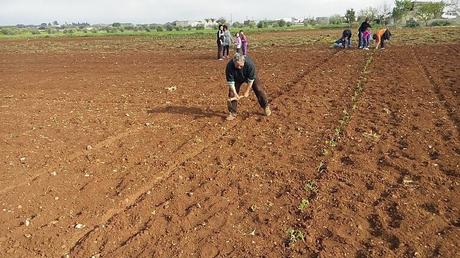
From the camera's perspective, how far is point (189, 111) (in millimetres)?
9250

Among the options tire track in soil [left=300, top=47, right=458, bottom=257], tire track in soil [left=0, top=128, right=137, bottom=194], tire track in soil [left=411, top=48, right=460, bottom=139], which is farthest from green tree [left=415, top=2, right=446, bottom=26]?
tire track in soil [left=0, top=128, right=137, bottom=194]

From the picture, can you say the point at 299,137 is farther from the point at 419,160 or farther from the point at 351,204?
the point at 351,204

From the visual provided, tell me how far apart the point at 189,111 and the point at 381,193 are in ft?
16.8

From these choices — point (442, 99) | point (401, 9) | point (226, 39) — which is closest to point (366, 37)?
point (226, 39)

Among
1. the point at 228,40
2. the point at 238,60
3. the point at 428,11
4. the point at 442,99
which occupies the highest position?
the point at 428,11

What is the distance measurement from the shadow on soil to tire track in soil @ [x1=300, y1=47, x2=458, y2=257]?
2.85 metres

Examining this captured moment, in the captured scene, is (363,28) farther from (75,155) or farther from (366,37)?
(75,155)

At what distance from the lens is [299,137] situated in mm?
7160

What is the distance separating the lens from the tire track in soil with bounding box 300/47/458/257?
4094 millimetres

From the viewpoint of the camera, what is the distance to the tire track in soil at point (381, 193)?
4094mm

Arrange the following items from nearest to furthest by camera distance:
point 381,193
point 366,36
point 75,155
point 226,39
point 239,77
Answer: point 381,193 → point 75,155 → point 239,77 → point 226,39 → point 366,36

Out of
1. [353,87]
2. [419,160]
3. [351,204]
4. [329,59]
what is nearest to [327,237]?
[351,204]

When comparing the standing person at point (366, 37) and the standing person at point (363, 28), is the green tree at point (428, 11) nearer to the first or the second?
the standing person at point (366, 37)

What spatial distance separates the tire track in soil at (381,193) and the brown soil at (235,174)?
2cm
